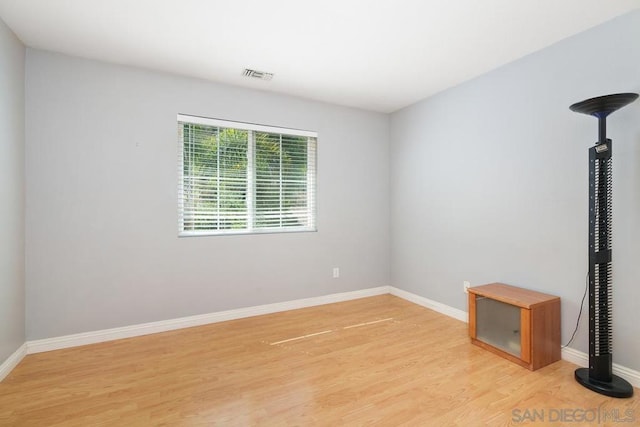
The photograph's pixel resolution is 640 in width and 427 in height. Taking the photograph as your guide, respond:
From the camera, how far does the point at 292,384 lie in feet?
7.21

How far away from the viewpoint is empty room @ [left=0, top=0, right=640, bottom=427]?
2.10 m

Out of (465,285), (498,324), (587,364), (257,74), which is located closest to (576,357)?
(587,364)

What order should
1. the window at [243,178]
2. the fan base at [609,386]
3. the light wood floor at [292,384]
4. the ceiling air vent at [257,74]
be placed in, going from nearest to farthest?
the light wood floor at [292,384] < the fan base at [609,386] < the ceiling air vent at [257,74] < the window at [243,178]

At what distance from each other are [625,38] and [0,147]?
4.45 meters

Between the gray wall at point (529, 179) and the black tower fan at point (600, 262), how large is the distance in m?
0.21

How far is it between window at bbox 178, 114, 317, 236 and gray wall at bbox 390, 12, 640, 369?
1462 mm

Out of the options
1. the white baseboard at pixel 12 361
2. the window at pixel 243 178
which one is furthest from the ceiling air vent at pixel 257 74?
the white baseboard at pixel 12 361

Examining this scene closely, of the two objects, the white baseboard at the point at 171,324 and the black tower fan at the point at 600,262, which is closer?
the black tower fan at the point at 600,262

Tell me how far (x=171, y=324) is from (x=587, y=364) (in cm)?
361

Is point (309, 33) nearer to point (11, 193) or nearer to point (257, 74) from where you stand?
point (257, 74)

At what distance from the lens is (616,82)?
223 centimetres

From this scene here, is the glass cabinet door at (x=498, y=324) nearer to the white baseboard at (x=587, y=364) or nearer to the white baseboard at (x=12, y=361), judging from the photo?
the white baseboard at (x=587, y=364)

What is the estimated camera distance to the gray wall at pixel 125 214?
2686 millimetres

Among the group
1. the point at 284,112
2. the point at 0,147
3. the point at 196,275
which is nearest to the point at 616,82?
the point at 284,112
